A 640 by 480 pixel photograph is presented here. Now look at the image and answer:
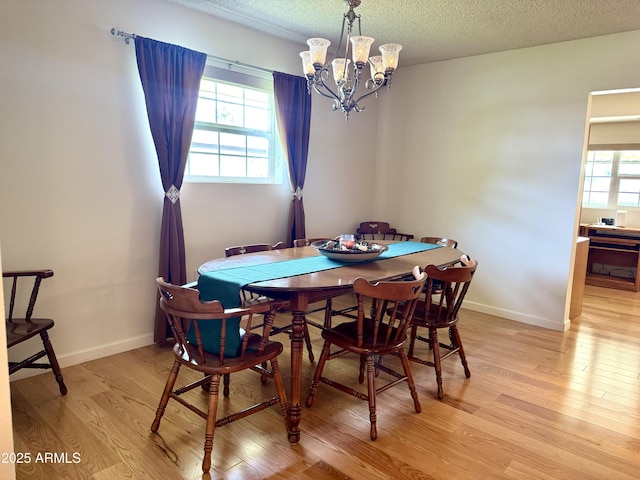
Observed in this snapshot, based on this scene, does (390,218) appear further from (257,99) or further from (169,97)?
(169,97)

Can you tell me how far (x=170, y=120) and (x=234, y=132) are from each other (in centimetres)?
70

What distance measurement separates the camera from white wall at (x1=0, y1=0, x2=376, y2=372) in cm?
258

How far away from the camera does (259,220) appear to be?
395 cm

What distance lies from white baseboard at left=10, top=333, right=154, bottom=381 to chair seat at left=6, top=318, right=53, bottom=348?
0.44m

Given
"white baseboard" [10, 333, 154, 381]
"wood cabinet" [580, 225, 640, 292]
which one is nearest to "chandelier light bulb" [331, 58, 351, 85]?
"white baseboard" [10, 333, 154, 381]

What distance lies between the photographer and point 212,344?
6.89 ft

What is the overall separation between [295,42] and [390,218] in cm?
222

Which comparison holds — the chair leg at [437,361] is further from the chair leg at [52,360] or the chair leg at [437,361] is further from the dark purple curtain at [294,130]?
the chair leg at [52,360]

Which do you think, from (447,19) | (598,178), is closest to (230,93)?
(447,19)

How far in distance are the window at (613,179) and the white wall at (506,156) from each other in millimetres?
2941

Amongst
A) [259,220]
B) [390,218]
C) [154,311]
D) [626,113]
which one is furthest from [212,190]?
[626,113]

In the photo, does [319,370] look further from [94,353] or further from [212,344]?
[94,353]

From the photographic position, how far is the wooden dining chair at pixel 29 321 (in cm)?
235

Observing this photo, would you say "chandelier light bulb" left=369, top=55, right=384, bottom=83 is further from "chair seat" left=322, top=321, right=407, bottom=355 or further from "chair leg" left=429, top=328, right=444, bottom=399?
"chair leg" left=429, top=328, right=444, bottom=399
